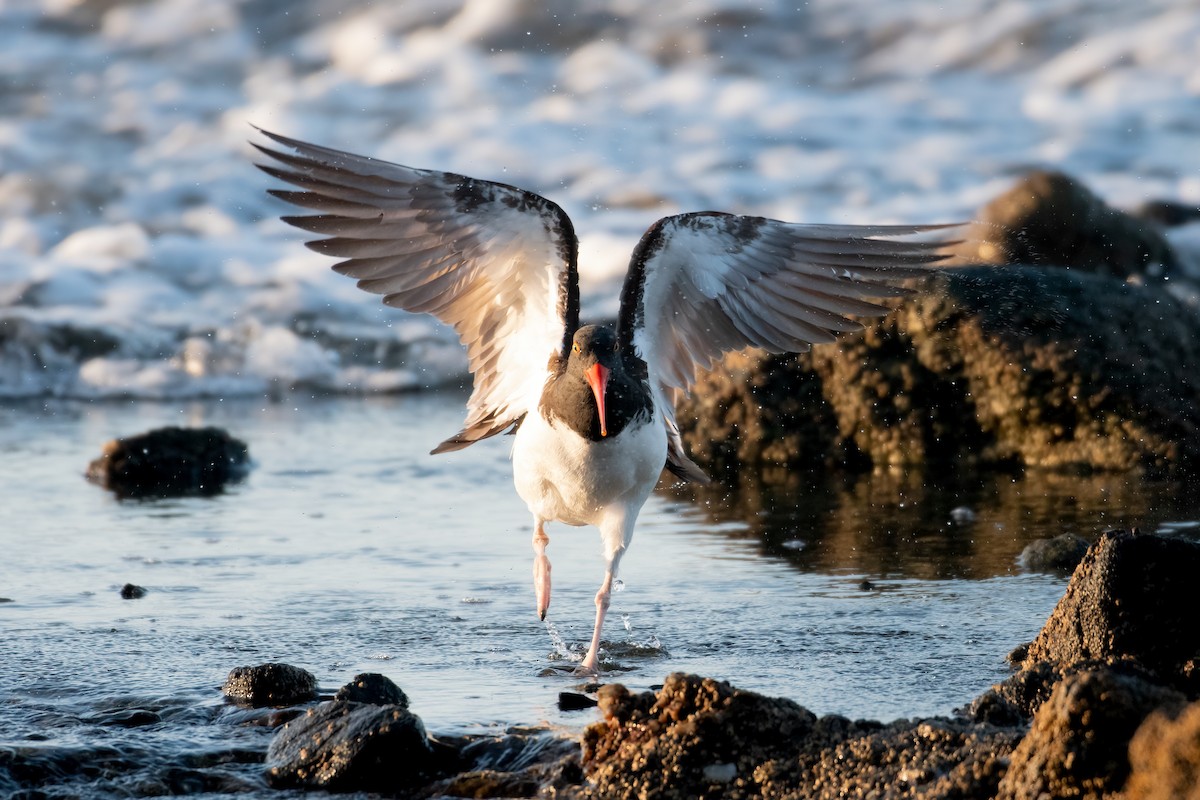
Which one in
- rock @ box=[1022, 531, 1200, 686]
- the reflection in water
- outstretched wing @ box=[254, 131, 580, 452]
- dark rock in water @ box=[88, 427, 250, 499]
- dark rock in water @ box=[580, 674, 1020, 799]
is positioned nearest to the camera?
dark rock in water @ box=[580, 674, 1020, 799]

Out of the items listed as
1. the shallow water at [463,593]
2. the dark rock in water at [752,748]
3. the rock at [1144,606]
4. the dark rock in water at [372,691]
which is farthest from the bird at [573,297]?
the rock at [1144,606]

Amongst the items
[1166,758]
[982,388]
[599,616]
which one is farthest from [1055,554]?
[1166,758]

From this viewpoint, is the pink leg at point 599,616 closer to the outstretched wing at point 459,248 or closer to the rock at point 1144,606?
the outstretched wing at point 459,248

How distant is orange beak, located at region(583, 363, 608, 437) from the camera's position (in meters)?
5.12

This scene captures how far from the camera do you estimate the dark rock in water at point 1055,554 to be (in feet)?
18.7

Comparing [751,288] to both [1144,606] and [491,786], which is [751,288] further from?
[491,786]

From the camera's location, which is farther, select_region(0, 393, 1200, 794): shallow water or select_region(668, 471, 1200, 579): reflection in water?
select_region(668, 471, 1200, 579): reflection in water

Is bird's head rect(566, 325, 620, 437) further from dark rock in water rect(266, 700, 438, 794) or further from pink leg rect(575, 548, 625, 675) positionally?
dark rock in water rect(266, 700, 438, 794)

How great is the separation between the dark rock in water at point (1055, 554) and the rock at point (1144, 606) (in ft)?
5.83

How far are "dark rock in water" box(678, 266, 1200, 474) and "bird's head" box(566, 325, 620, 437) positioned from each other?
286 centimetres

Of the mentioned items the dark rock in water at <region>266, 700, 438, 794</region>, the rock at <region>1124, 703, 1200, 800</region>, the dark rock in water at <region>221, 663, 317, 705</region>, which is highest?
the rock at <region>1124, 703, 1200, 800</region>

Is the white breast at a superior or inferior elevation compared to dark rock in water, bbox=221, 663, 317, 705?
superior

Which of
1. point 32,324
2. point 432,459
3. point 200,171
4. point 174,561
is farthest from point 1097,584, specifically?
point 200,171

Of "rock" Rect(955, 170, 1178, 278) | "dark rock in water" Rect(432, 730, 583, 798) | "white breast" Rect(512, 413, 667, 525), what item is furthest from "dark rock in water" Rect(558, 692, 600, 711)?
"rock" Rect(955, 170, 1178, 278)
